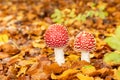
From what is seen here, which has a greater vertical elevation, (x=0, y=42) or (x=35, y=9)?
(x=35, y=9)

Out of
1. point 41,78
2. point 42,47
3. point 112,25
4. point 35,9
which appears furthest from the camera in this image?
point 35,9

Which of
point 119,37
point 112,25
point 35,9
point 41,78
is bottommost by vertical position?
point 41,78

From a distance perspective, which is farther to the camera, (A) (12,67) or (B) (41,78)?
(A) (12,67)

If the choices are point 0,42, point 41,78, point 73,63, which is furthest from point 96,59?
point 0,42

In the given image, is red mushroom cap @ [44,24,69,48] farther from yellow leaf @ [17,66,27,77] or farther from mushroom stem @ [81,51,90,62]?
yellow leaf @ [17,66,27,77]

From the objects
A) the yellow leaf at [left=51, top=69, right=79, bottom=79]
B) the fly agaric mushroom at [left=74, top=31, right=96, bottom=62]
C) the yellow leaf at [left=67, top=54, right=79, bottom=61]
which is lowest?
the yellow leaf at [left=51, top=69, right=79, bottom=79]

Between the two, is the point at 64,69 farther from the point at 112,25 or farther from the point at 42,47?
the point at 112,25

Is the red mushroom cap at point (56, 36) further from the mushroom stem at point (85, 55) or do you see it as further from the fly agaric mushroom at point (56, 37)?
the mushroom stem at point (85, 55)

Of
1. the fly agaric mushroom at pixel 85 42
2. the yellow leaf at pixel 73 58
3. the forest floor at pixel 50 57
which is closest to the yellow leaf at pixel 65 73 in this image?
the forest floor at pixel 50 57

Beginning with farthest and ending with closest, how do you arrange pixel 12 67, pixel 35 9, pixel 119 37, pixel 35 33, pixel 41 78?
pixel 35 9, pixel 35 33, pixel 12 67, pixel 41 78, pixel 119 37

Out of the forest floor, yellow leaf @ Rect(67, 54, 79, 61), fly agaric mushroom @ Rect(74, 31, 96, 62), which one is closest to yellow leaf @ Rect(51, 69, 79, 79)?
the forest floor

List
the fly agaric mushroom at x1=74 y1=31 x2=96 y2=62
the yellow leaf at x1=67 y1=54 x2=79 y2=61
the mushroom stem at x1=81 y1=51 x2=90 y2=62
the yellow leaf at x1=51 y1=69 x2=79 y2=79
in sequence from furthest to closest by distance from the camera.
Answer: the yellow leaf at x1=67 y1=54 x2=79 y2=61 → the mushroom stem at x1=81 y1=51 x2=90 y2=62 → the fly agaric mushroom at x1=74 y1=31 x2=96 y2=62 → the yellow leaf at x1=51 y1=69 x2=79 y2=79
